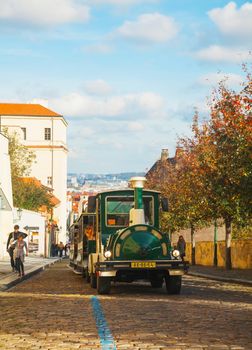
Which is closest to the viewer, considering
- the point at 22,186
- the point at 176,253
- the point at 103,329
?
the point at 103,329

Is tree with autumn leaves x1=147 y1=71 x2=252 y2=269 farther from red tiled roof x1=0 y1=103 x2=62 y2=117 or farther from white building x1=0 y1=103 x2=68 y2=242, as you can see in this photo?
red tiled roof x1=0 y1=103 x2=62 y2=117

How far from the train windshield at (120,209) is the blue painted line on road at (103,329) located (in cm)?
639

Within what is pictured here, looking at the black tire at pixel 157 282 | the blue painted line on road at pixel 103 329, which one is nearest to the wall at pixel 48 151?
the black tire at pixel 157 282

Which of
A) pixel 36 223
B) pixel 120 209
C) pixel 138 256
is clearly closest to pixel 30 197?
pixel 36 223

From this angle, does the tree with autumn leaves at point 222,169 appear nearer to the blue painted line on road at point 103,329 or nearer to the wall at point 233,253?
the wall at point 233,253

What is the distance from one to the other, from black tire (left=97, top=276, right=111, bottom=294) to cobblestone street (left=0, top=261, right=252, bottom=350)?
0.48 m

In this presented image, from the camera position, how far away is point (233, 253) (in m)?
43.0

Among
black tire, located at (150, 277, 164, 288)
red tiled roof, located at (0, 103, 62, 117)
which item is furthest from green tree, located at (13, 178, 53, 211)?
black tire, located at (150, 277, 164, 288)

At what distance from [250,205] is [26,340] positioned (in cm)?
2069

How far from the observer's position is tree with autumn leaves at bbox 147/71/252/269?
98.5 feet

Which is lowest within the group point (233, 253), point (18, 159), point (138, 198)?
point (233, 253)

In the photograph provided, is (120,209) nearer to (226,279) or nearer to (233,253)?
(226,279)

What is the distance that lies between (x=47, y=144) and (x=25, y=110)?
9.71 m

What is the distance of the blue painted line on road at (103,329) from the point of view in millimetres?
10062
